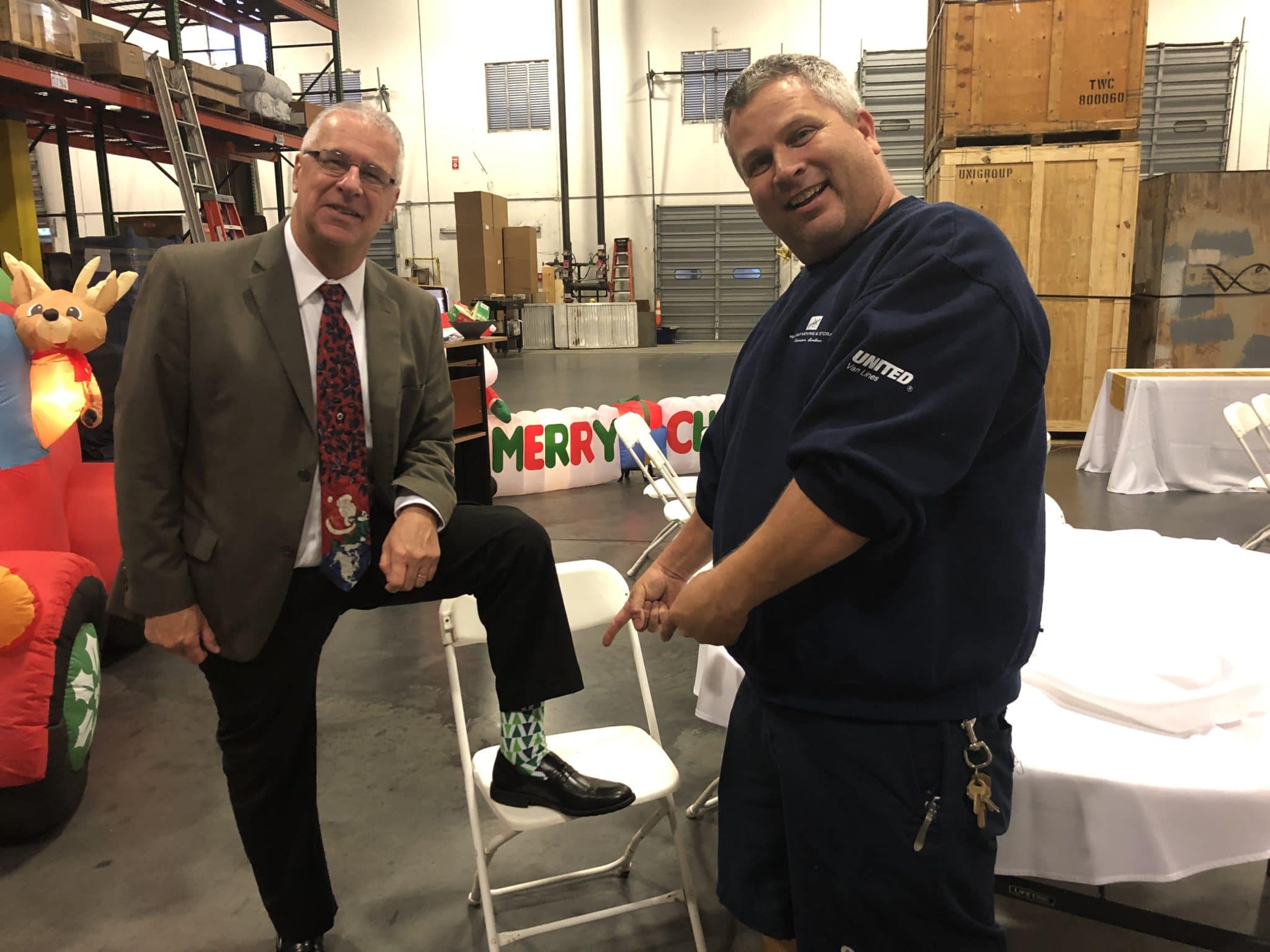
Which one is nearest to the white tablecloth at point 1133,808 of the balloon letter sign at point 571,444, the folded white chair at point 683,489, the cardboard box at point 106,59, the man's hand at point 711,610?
the man's hand at point 711,610

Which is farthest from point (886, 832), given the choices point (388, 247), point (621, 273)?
point (388, 247)

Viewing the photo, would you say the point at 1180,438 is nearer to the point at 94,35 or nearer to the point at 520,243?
the point at 94,35

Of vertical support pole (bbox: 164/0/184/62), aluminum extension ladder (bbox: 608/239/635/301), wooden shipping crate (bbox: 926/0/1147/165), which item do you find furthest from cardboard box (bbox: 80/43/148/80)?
aluminum extension ladder (bbox: 608/239/635/301)

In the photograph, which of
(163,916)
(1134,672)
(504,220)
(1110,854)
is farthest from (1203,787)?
(504,220)

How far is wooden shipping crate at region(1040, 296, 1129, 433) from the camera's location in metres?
7.25

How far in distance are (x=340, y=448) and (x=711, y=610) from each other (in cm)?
91

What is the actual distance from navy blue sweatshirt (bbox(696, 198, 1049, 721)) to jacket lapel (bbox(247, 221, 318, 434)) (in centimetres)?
85

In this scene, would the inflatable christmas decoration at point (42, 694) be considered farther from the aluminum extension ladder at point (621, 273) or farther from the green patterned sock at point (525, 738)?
the aluminum extension ladder at point (621, 273)

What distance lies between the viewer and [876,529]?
1.08 meters

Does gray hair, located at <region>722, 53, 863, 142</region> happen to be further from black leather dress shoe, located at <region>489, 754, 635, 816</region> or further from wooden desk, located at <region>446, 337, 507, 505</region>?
wooden desk, located at <region>446, 337, 507, 505</region>

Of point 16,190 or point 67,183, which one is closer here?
point 16,190

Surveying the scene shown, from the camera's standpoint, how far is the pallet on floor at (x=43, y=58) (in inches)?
275

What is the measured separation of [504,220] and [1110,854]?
51.9 ft

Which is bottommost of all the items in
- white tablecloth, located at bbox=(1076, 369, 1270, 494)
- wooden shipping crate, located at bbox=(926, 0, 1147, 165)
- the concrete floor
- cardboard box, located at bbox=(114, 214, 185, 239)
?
the concrete floor
